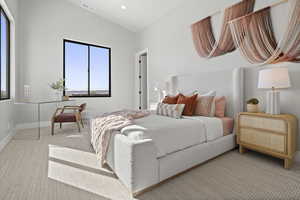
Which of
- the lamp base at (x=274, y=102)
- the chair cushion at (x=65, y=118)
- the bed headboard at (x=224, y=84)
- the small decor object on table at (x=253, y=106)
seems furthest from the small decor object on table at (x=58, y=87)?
the lamp base at (x=274, y=102)

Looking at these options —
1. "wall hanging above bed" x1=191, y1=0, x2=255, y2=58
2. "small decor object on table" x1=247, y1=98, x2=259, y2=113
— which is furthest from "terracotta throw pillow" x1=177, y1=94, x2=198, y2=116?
"wall hanging above bed" x1=191, y1=0, x2=255, y2=58

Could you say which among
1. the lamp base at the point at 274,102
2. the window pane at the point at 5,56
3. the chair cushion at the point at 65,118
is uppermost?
the window pane at the point at 5,56

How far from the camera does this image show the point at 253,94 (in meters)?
2.71

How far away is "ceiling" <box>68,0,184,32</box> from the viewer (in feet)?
13.4

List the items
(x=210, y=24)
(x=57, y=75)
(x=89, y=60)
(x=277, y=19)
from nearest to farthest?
(x=277, y=19) < (x=210, y=24) < (x=57, y=75) < (x=89, y=60)

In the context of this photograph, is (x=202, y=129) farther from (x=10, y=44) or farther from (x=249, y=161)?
(x=10, y=44)

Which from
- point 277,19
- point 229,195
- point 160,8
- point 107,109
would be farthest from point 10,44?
point 277,19

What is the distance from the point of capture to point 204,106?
278 centimetres

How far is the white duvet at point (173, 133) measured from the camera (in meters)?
1.67

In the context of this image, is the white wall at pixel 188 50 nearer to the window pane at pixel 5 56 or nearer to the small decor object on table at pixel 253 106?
the small decor object on table at pixel 253 106

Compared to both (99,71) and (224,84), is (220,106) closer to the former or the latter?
(224,84)

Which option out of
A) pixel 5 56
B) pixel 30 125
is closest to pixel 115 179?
pixel 5 56

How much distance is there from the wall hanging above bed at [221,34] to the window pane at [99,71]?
321 cm

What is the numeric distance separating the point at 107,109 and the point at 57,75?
1853 millimetres
